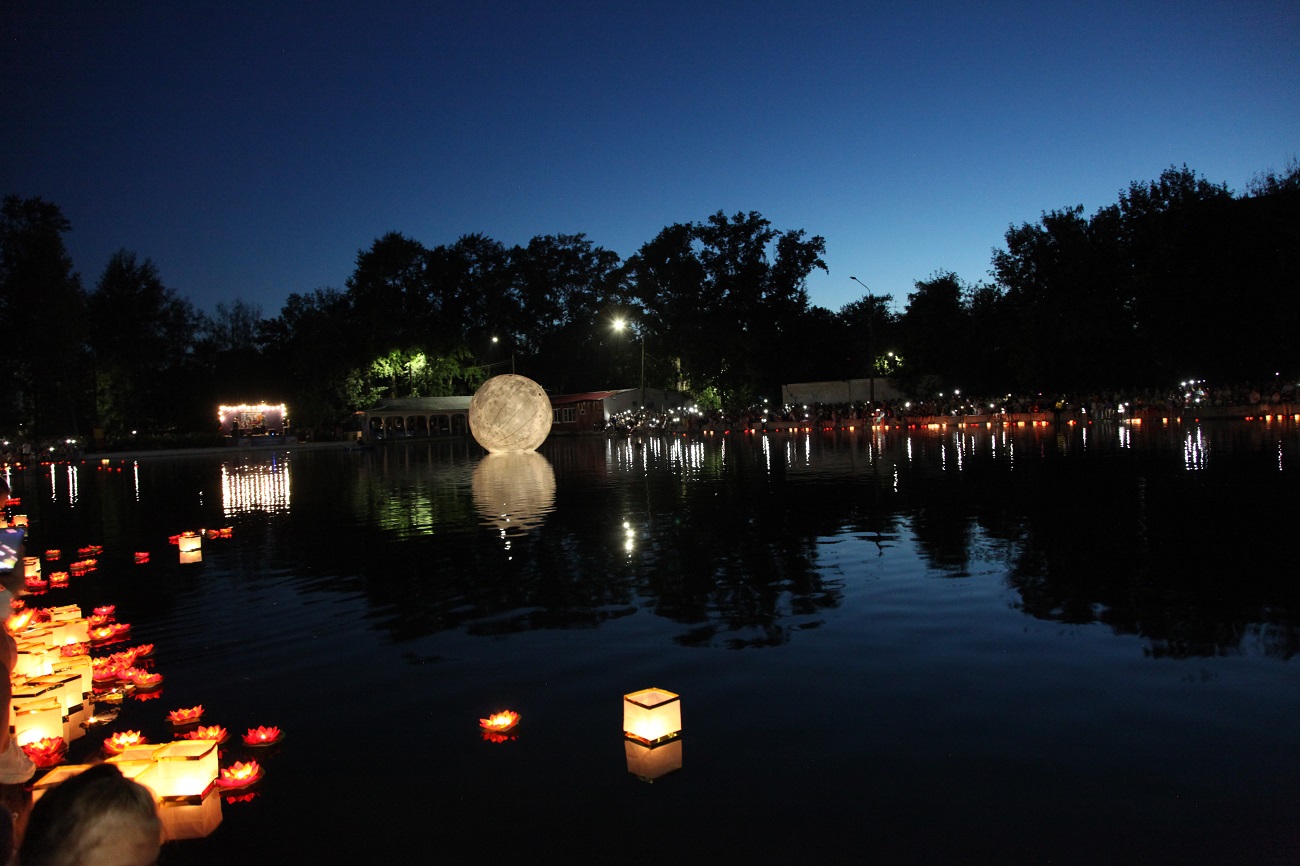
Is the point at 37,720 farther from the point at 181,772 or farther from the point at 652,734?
the point at 652,734

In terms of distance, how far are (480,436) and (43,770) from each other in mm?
33850

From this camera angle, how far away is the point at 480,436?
3859 centimetres

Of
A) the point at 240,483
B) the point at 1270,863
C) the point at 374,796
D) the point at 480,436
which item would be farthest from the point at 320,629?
the point at 480,436

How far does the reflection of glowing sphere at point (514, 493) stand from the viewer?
14.7 m

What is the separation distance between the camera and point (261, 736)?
202 inches

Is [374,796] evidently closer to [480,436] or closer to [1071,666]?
[1071,666]

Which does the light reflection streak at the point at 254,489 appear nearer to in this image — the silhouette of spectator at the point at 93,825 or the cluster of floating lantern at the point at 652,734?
the cluster of floating lantern at the point at 652,734

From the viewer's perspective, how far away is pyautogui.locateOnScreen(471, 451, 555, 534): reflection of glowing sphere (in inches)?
577

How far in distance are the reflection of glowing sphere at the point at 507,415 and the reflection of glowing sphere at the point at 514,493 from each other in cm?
679

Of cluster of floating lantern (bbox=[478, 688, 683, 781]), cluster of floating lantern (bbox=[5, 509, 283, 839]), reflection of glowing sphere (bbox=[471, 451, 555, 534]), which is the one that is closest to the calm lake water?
cluster of floating lantern (bbox=[478, 688, 683, 781])

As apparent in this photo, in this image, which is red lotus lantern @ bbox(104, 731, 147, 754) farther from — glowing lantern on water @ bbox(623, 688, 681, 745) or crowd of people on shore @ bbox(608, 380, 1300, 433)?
crowd of people on shore @ bbox(608, 380, 1300, 433)

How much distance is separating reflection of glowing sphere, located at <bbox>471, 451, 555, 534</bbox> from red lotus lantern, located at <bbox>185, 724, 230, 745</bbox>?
7849 mm

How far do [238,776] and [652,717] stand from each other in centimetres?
205

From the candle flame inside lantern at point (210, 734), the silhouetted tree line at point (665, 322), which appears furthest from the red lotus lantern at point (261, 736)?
the silhouetted tree line at point (665, 322)
